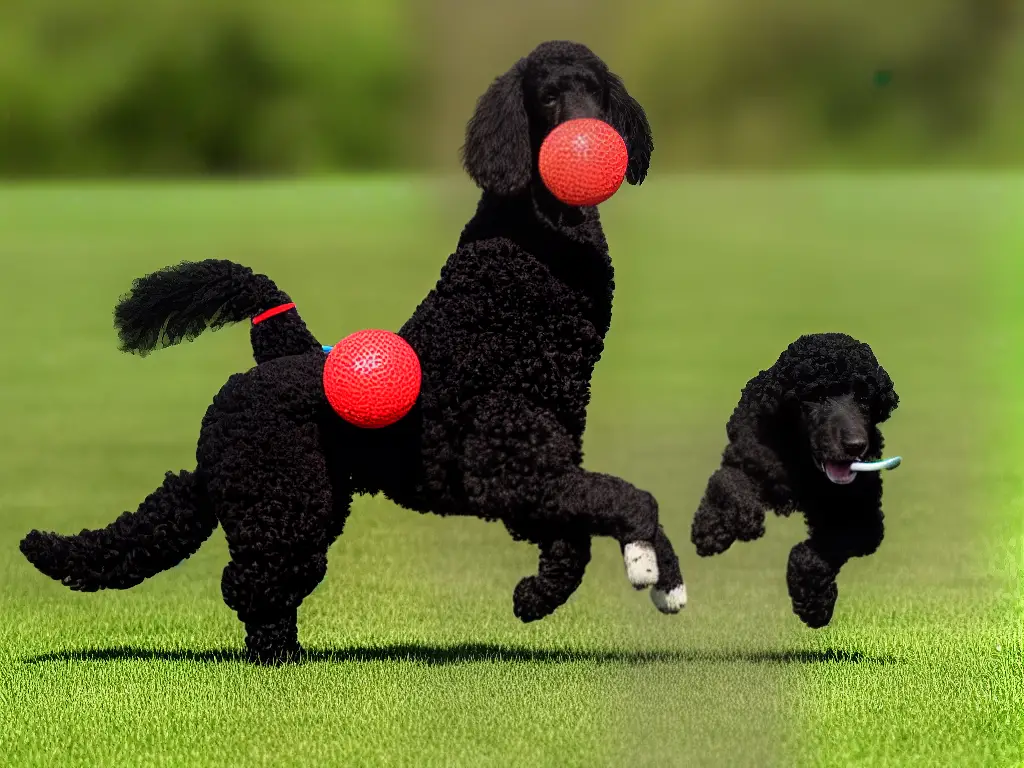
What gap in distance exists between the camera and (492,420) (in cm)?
460

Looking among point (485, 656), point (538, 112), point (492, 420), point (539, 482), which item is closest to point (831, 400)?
point (539, 482)

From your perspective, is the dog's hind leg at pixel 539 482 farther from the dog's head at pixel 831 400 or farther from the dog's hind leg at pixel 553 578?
the dog's head at pixel 831 400

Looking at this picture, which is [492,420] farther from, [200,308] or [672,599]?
[200,308]

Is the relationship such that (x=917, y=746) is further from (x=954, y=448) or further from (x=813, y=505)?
(x=954, y=448)

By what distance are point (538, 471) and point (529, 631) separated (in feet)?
3.63

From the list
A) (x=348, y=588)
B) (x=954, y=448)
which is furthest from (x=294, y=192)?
(x=348, y=588)

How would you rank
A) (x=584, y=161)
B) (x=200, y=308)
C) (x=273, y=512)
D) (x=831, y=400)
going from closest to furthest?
1. (x=584, y=161)
2. (x=831, y=400)
3. (x=273, y=512)
4. (x=200, y=308)

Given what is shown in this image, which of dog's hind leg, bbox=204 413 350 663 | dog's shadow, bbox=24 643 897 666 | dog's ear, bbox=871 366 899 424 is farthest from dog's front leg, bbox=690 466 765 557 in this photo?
dog's hind leg, bbox=204 413 350 663

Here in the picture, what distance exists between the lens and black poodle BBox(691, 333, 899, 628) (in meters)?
4.38

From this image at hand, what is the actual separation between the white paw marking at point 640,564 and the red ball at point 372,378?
2.25 ft

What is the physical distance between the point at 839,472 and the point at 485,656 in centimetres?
131

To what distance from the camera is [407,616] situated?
5.82 meters

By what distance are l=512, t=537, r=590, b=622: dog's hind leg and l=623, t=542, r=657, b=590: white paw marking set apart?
0.71ft

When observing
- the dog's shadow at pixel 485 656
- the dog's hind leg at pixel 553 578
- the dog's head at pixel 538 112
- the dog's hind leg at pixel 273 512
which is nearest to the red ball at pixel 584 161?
the dog's head at pixel 538 112
